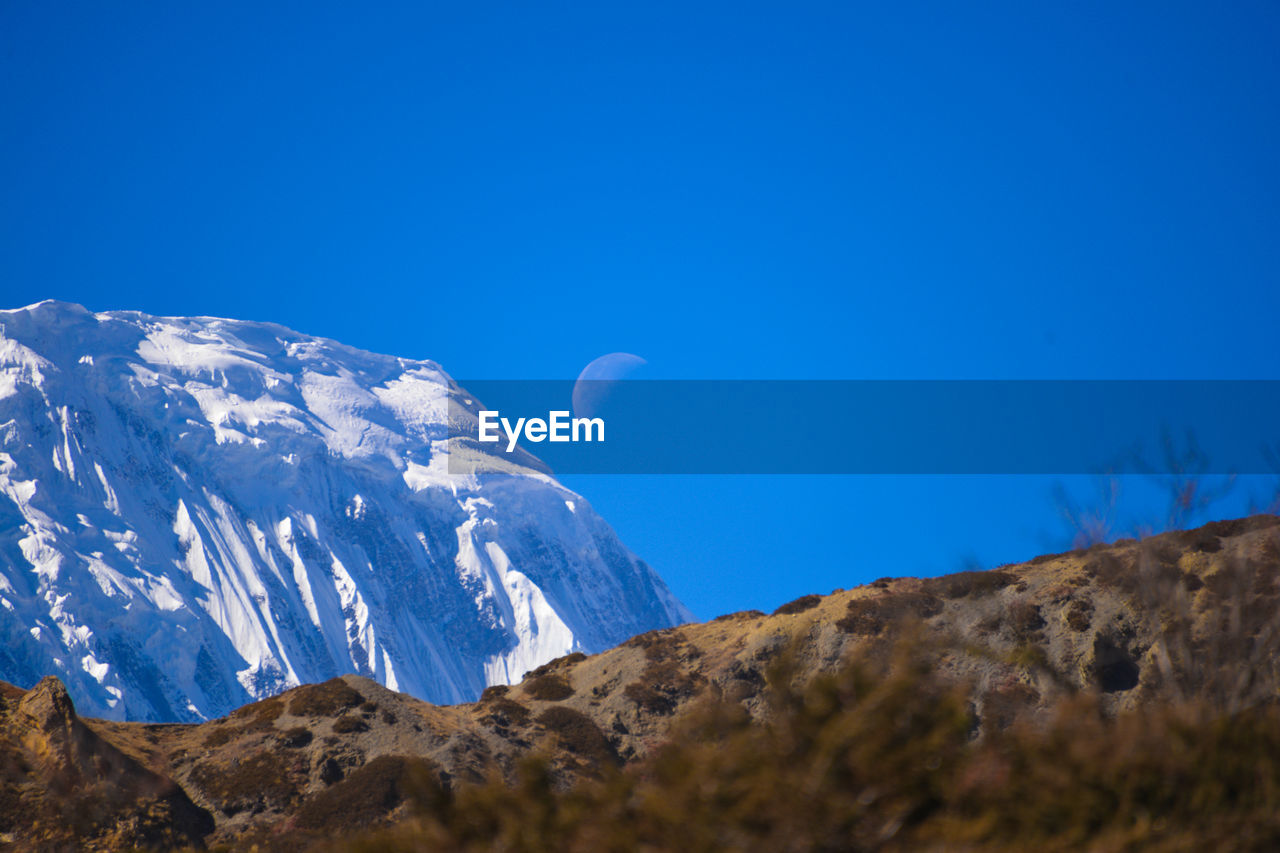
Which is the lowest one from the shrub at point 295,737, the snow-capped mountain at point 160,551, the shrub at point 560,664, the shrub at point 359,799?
the shrub at point 359,799

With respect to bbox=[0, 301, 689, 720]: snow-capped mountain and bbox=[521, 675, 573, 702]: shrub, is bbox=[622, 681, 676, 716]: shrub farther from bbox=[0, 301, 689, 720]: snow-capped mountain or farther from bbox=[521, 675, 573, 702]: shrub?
bbox=[0, 301, 689, 720]: snow-capped mountain

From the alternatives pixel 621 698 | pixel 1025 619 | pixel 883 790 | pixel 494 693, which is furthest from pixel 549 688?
pixel 883 790

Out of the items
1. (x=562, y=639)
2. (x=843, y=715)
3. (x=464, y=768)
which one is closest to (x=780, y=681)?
(x=843, y=715)

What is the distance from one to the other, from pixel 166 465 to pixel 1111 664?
184 metres

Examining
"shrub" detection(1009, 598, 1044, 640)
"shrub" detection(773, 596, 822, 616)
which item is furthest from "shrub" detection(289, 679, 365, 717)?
"shrub" detection(1009, 598, 1044, 640)

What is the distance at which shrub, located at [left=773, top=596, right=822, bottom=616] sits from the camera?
49.1 metres

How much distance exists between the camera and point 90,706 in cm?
13900

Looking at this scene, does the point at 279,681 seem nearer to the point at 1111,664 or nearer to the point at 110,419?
the point at 110,419

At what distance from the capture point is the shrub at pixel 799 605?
161 feet

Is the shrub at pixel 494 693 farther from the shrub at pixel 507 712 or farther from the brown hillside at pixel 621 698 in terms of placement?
the shrub at pixel 507 712

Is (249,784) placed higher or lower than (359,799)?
higher

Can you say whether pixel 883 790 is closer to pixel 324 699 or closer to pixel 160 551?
pixel 324 699

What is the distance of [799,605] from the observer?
49500 millimetres

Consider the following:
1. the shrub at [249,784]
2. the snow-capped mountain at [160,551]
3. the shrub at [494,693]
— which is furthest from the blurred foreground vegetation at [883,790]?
the snow-capped mountain at [160,551]
